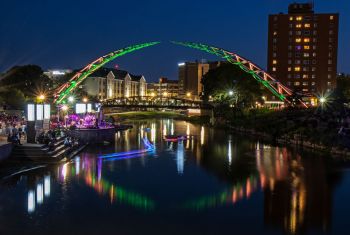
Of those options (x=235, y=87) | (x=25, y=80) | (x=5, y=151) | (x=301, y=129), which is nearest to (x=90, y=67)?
(x=25, y=80)

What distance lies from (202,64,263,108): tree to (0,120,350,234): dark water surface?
46.1 meters

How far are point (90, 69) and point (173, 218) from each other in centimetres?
5462

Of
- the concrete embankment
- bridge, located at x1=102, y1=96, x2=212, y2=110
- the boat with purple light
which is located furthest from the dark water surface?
bridge, located at x1=102, y1=96, x2=212, y2=110

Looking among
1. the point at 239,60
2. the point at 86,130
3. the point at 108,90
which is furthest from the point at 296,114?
the point at 108,90

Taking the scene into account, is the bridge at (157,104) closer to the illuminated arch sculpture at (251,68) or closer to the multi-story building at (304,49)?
the illuminated arch sculpture at (251,68)

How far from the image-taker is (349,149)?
1551 inches

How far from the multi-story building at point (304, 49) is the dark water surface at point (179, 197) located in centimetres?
9766

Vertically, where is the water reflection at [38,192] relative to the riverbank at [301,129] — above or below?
below

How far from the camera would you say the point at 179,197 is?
24.0m

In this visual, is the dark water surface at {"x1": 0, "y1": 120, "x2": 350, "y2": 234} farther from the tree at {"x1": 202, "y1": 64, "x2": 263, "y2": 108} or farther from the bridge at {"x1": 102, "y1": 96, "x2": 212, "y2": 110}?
the bridge at {"x1": 102, "y1": 96, "x2": 212, "y2": 110}

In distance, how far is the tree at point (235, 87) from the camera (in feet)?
274

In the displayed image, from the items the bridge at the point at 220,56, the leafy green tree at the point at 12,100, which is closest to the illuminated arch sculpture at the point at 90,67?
the bridge at the point at 220,56

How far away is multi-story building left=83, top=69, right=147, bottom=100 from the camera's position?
142m

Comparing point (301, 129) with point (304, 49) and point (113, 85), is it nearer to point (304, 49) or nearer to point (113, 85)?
point (304, 49)
